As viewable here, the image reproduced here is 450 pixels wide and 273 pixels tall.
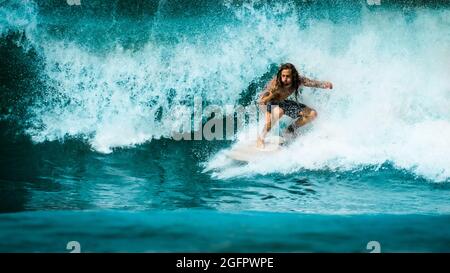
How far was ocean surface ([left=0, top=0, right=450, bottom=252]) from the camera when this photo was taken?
15.1 feet

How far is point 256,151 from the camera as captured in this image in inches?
238

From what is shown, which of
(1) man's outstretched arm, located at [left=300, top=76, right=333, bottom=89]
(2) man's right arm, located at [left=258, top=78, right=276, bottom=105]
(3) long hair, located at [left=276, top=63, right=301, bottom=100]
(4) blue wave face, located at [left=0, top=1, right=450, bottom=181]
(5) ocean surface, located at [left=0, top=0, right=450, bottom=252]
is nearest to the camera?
(5) ocean surface, located at [left=0, top=0, right=450, bottom=252]

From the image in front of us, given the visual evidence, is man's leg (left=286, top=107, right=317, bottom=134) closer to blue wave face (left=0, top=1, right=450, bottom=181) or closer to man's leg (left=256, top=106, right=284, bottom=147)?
man's leg (left=256, top=106, right=284, bottom=147)

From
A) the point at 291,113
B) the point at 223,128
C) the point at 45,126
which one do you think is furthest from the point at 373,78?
the point at 45,126

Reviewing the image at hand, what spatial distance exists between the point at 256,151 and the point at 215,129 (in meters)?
1.24

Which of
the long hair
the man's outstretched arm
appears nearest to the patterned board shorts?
the long hair

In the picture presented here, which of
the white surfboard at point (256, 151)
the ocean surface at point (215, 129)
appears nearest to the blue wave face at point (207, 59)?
the ocean surface at point (215, 129)

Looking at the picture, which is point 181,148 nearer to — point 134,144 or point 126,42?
point 134,144

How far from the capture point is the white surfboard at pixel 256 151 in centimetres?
596

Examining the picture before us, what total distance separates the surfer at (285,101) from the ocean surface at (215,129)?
269 mm

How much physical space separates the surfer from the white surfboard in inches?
3.1

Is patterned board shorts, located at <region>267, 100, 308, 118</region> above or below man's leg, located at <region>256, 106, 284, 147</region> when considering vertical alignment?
above

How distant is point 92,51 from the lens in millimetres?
7695

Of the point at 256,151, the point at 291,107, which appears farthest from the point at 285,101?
the point at 256,151
